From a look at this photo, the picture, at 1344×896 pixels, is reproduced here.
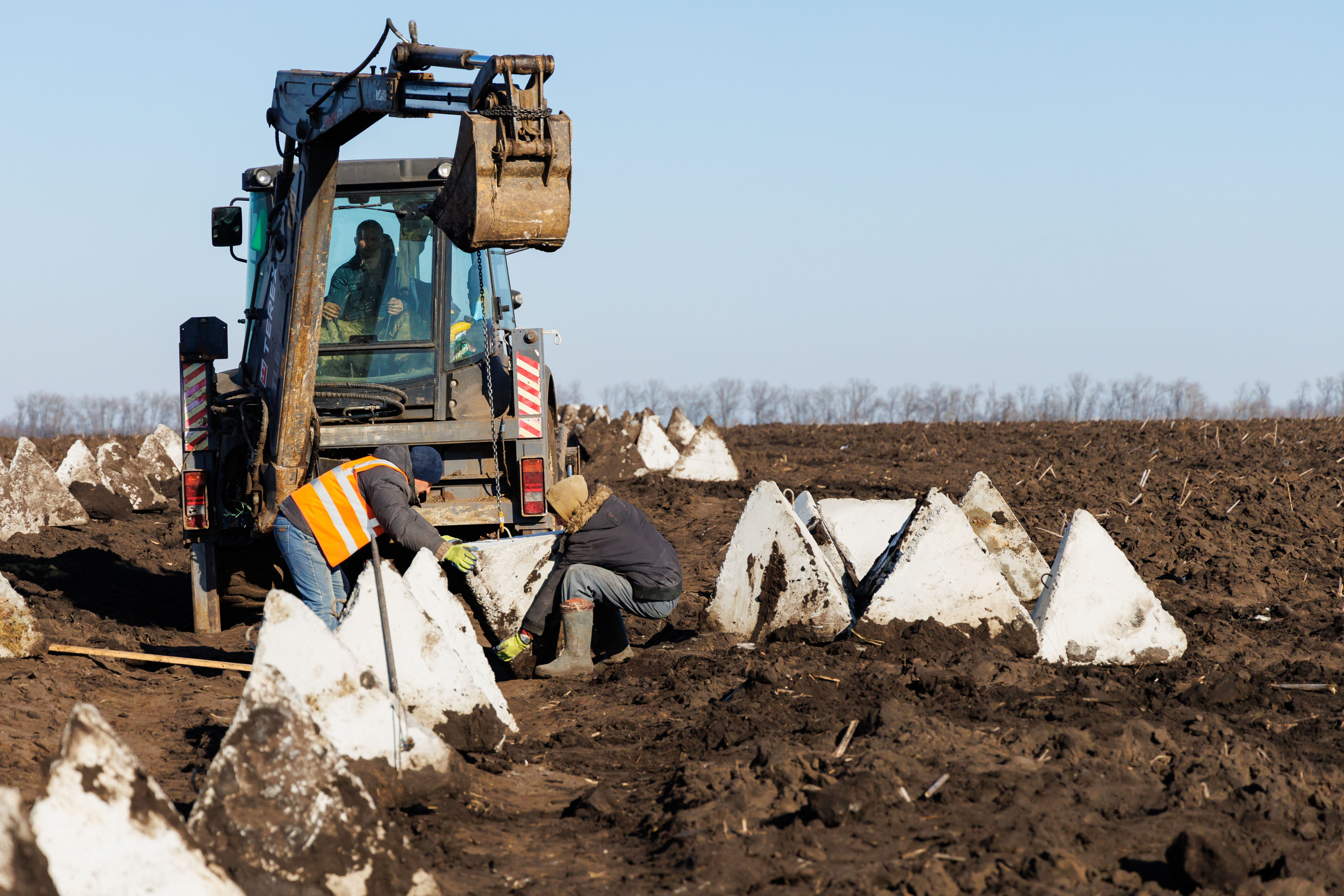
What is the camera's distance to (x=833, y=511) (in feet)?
26.7

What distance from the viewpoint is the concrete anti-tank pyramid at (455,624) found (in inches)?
193

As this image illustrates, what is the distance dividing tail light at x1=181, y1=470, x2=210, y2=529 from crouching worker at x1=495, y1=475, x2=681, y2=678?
92.1 inches

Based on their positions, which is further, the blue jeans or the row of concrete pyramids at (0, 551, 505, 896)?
the blue jeans

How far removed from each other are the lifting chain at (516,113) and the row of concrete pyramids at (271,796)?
225 centimetres

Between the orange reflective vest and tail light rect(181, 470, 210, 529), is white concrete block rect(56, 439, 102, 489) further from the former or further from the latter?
the orange reflective vest

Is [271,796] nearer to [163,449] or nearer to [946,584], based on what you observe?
[946,584]

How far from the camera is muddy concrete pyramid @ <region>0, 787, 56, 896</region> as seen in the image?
2580 millimetres

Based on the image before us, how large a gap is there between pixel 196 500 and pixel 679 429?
13305 mm

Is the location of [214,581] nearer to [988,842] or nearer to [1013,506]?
[988,842]

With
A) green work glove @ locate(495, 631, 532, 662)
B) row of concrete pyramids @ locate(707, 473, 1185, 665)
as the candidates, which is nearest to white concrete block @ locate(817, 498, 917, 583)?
row of concrete pyramids @ locate(707, 473, 1185, 665)

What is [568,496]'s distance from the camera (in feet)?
20.5

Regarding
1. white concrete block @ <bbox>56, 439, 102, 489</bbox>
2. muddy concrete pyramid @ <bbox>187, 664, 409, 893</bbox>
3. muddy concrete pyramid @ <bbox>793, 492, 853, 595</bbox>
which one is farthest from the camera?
white concrete block @ <bbox>56, 439, 102, 489</bbox>

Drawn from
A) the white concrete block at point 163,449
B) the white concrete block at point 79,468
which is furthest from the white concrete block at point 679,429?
the white concrete block at point 79,468

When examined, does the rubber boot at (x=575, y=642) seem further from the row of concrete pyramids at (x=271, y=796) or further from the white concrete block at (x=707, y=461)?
the white concrete block at (x=707, y=461)
